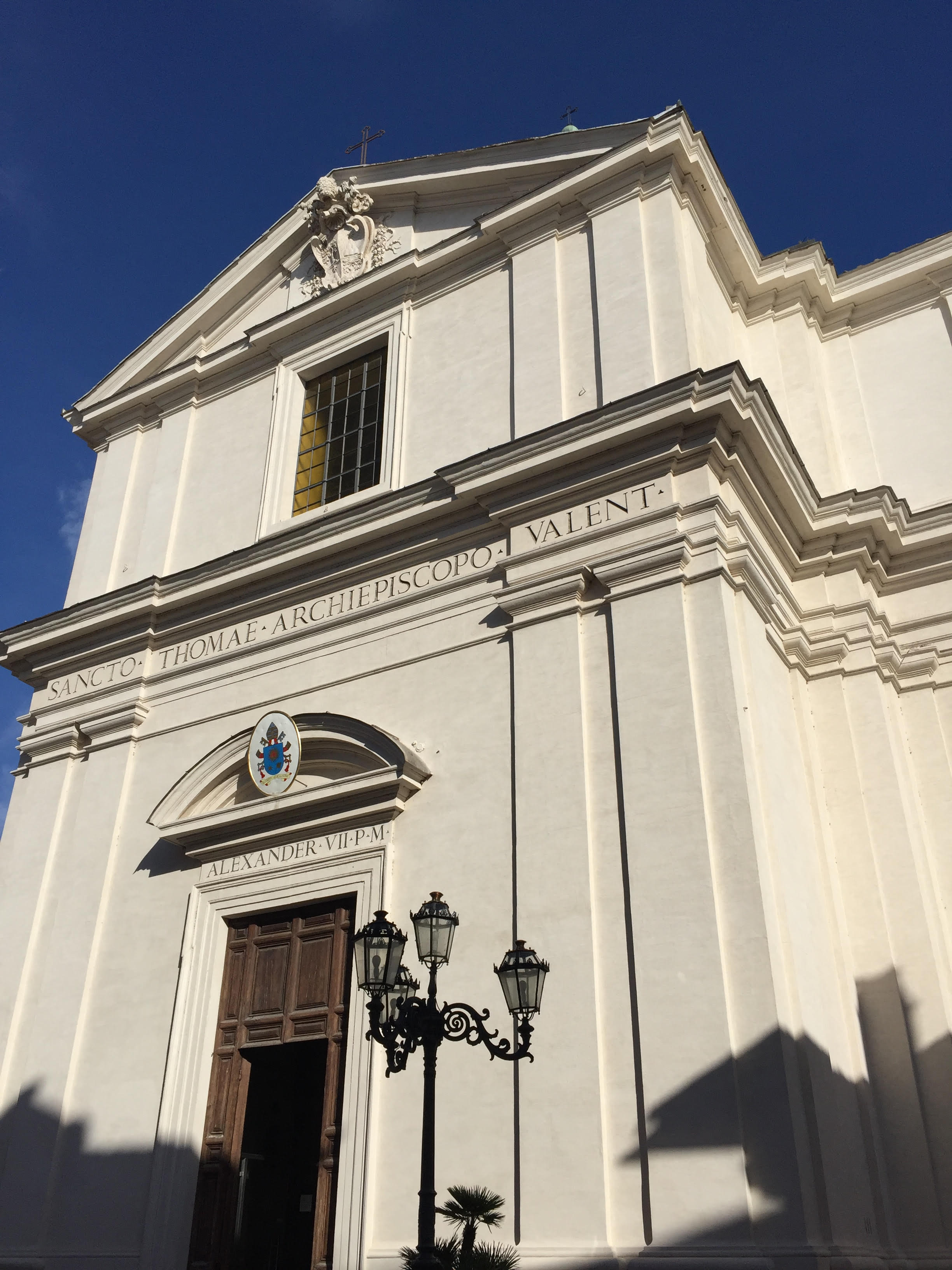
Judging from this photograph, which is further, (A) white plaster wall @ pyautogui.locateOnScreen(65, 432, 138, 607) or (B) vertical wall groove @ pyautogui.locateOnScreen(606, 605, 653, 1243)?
(A) white plaster wall @ pyautogui.locateOnScreen(65, 432, 138, 607)

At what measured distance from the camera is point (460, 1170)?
29.6ft

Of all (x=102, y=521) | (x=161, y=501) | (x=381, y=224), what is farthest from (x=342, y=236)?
(x=102, y=521)

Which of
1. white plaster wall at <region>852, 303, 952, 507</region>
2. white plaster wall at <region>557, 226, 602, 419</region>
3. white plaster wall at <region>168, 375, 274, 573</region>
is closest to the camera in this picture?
white plaster wall at <region>557, 226, 602, 419</region>

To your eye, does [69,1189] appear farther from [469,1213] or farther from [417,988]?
[417,988]

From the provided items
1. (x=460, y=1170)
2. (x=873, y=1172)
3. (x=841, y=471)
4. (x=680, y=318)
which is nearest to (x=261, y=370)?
(x=680, y=318)

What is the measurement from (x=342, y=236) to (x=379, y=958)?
452 inches

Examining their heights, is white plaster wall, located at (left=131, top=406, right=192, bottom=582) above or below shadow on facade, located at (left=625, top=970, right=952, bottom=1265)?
above

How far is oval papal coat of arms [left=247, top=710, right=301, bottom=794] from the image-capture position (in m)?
11.7

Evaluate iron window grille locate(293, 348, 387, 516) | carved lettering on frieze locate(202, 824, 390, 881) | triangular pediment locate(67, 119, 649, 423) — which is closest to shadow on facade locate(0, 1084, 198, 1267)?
carved lettering on frieze locate(202, 824, 390, 881)

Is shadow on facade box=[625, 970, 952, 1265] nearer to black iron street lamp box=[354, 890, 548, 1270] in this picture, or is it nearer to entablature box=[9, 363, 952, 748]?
black iron street lamp box=[354, 890, 548, 1270]

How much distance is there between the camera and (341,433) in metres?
14.7

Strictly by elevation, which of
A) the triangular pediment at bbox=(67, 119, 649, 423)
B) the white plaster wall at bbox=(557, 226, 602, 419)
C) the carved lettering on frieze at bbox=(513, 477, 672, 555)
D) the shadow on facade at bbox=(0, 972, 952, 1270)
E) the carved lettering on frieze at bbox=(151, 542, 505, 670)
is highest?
the triangular pediment at bbox=(67, 119, 649, 423)

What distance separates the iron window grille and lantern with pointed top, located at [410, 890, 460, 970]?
747 centimetres

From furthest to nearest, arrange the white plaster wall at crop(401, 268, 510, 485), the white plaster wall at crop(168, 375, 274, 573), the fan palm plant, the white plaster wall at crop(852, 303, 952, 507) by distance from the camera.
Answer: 1. the white plaster wall at crop(168, 375, 274, 573)
2. the white plaster wall at crop(852, 303, 952, 507)
3. the white plaster wall at crop(401, 268, 510, 485)
4. the fan palm plant
